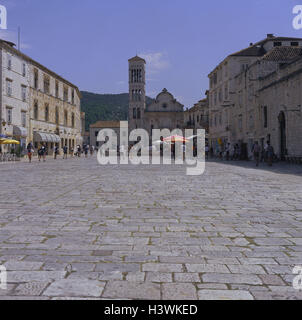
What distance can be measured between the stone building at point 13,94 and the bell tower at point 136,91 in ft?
143

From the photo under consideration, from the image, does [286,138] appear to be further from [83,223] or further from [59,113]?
[59,113]

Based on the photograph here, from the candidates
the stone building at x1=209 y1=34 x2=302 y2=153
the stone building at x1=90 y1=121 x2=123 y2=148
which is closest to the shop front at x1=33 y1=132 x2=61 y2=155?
the stone building at x1=209 y1=34 x2=302 y2=153

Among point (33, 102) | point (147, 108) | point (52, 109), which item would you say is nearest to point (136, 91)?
point (147, 108)

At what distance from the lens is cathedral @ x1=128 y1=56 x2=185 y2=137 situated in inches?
3238

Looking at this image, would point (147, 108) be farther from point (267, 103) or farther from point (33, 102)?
point (267, 103)

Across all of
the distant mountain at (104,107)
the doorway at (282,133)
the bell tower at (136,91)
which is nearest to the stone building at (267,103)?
the doorway at (282,133)

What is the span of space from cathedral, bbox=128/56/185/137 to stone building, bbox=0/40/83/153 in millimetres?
24961

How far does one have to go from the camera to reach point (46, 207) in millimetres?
7523

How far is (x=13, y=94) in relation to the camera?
121 feet

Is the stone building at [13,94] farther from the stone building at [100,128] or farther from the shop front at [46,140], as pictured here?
the stone building at [100,128]

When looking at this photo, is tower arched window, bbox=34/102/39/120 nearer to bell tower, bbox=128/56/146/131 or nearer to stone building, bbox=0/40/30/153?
stone building, bbox=0/40/30/153

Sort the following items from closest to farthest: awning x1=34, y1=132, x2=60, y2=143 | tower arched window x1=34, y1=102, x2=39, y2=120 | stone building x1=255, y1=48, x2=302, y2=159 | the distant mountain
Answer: stone building x1=255, y1=48, x2=302, y2=159, awning x1=34, y1=132, x2=60, y2=143, tower arched window x1=34, y1=102, x2=39, y2=120, the distant mountain

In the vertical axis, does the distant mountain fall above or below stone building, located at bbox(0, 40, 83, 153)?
above

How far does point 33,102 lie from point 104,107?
99.8 meters
